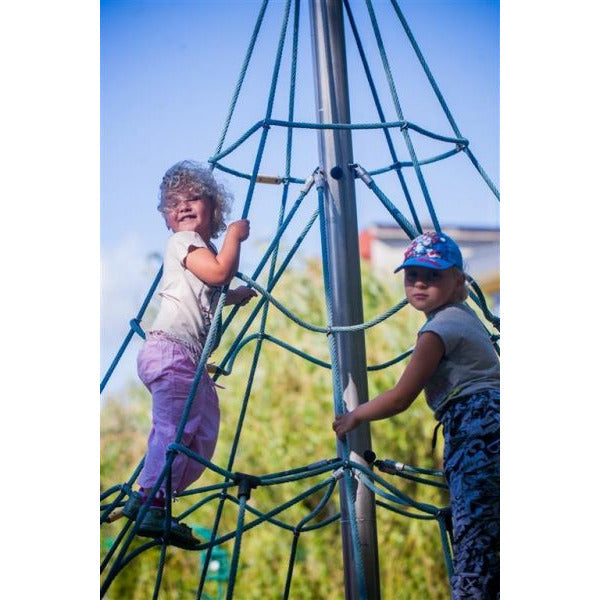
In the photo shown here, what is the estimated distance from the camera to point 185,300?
1.93m

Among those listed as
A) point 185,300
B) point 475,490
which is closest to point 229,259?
point 185,300

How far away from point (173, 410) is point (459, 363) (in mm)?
474

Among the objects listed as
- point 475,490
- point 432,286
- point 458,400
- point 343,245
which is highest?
point 343,245

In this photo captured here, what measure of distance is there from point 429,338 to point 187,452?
1.32 feet

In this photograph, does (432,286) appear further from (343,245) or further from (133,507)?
(133,507)

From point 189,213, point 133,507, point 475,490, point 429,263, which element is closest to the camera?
point 475,490

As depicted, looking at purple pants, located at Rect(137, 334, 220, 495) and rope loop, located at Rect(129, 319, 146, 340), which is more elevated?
rope loop, located at Rect(129, 319, 146, 340)

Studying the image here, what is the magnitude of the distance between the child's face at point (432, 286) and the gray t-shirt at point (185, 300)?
326 mm

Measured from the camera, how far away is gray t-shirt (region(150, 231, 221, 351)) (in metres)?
1.93

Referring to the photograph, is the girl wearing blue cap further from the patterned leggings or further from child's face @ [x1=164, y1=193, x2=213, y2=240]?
child's face @ [x1=164, y1=193, x2=213, y2=240]

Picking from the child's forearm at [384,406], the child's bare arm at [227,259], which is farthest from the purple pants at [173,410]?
the child's forearm at [384,406]

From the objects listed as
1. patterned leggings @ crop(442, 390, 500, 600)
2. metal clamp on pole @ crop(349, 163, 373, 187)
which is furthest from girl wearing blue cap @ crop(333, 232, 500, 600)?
metal clamp on pole @ crop(349, 163, 373, 187)
